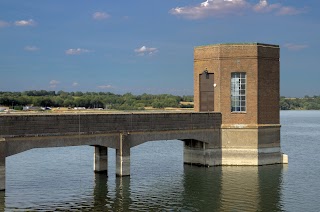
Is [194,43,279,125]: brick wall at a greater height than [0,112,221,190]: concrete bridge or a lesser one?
greater

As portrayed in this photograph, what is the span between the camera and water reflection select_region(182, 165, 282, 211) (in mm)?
30781

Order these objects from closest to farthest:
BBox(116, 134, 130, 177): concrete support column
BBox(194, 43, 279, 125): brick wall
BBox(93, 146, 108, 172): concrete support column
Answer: BBox(116, 134, 130, 177): concrete support column, BBox(93, 146, 108, 172): concrete support column, BBox(194, 43, 279, 125): brick wall

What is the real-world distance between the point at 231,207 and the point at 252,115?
1633 cm

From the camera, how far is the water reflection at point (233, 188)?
3078cm

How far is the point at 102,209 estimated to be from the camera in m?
29.3

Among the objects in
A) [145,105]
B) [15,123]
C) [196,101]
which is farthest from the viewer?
[145,105]

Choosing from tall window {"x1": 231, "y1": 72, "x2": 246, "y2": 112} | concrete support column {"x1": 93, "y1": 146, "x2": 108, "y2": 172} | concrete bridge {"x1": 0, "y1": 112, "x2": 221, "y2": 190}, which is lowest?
concrete support column {"x1": 93, "y1": 146, "x2": 108, "y2": 172}

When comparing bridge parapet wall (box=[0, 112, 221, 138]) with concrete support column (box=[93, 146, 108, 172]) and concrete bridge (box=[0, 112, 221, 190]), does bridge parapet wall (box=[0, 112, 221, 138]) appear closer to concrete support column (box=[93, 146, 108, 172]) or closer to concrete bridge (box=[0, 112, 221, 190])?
concrete bridge (box=[0, 112, 221, 190])

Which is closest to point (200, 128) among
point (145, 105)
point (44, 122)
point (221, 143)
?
point (221, 143)

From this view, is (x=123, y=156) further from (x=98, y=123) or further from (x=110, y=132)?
(x=98, y=123)

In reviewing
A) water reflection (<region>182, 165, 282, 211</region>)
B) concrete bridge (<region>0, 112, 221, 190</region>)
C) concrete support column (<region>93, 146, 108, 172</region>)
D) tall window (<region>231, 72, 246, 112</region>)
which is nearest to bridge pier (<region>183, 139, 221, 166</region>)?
concrete bridge (<region>0, 112, 221, 190</region>)

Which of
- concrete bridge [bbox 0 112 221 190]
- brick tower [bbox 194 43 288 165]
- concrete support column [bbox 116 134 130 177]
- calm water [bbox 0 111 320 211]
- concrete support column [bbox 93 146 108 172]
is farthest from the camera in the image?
brick tower [bbox 194 43 288 165]

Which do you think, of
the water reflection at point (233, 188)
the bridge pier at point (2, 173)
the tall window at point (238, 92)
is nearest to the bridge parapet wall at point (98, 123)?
the bridge pier at point (2, 173)

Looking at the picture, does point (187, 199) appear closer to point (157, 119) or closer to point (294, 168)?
point (157, 119)
